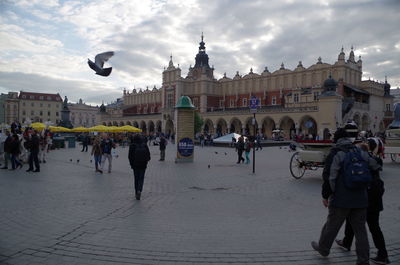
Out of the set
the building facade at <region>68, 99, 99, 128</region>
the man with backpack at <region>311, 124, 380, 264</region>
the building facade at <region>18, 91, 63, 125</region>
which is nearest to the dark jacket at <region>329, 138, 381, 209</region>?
the man with backpack at <region>311, 124, 380, 264</region>

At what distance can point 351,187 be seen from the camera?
3.67 metres

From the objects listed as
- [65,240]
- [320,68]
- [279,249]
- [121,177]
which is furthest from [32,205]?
[320,68]

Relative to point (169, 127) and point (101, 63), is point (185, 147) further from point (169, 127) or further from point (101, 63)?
point (169, 127)

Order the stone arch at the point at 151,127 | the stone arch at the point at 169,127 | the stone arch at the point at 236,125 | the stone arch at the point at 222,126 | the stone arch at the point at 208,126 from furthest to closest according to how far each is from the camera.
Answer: the stone arch at the point at 151,127 < the stone arch at the point at 169,127 < the stone arch at the point at 208,126 < the stone arch at the point at 222,126 < the stone arch at the point at 236,125

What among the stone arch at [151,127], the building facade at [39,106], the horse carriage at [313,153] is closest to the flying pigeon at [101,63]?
the horse carriage at [313,153]

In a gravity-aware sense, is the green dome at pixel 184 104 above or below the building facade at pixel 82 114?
below

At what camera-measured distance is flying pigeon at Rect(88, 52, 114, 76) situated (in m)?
8.96

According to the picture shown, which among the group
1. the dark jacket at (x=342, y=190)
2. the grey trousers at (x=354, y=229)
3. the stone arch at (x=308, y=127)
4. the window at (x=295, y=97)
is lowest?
the grey trousers at (x=354, y=229)

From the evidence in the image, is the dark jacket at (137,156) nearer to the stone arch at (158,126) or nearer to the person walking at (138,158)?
the person walking at (138,158)

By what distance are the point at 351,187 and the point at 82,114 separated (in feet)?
376

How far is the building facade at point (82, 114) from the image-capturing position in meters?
107

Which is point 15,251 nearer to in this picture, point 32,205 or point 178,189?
point 32,205

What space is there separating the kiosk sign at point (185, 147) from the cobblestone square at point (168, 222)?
21.4ft

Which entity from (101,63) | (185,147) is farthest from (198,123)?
(101,63)
